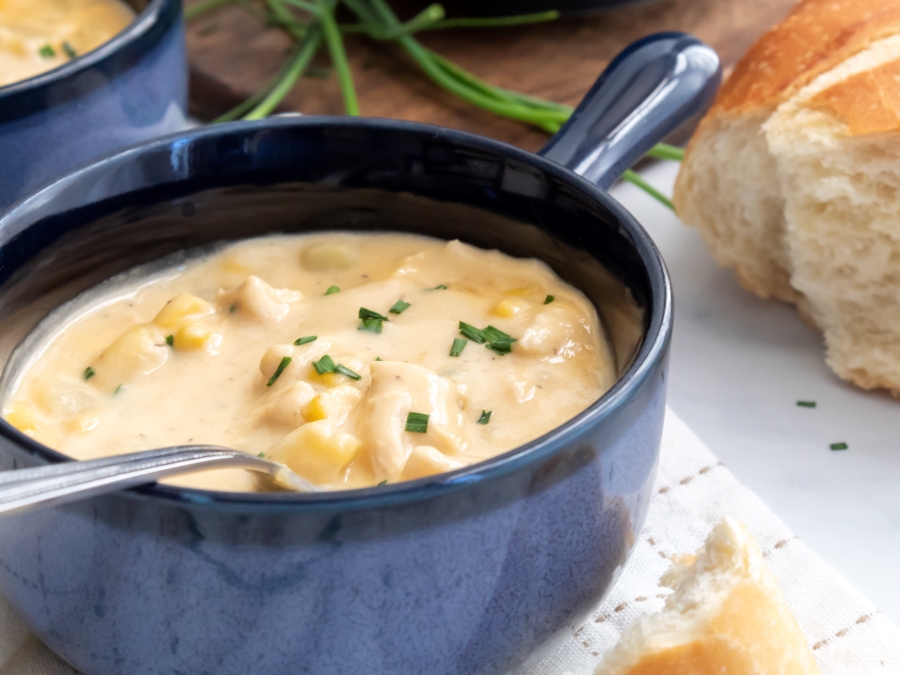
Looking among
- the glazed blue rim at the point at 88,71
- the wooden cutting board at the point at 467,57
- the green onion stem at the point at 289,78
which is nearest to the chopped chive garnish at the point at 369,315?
the glazed blue rim at the point at 88,71

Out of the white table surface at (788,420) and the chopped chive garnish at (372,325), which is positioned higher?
the chopped chive garnish at (372,325)

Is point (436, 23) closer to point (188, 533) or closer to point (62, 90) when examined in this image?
point (62, 90)

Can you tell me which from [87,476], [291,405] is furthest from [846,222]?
[87,476]

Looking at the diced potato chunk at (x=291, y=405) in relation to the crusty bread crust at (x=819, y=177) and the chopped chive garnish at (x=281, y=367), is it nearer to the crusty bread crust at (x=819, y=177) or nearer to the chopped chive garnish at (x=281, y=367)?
the chopped chive garnish at (x=281, y=367)

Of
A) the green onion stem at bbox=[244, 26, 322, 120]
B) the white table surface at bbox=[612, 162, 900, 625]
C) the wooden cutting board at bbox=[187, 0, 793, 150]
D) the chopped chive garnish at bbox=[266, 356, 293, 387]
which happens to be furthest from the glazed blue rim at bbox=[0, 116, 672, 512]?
the wooden cutting board at bbox=[187, 0, 793, 150]

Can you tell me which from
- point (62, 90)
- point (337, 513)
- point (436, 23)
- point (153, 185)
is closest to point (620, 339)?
point (337, 513)
